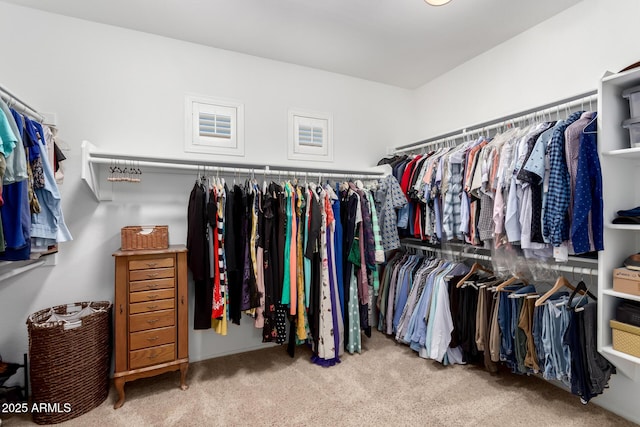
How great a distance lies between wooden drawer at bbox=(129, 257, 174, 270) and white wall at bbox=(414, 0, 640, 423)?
253cm

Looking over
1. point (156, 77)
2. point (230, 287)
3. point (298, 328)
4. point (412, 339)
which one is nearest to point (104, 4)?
point (156, 77)

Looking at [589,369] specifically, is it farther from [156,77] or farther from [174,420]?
[156,77]

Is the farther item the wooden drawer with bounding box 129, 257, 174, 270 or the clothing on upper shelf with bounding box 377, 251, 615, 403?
Result: the wooden drawer with bounding box 129, 257, 174, 270

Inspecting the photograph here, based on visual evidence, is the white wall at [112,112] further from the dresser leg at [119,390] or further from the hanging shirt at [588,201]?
the hanging shirt at [588,201]

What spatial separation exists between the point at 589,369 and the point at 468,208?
112 centimetres

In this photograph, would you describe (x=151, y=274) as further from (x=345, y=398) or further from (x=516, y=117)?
(x=516, y=117)

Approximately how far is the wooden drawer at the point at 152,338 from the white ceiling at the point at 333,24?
217cm

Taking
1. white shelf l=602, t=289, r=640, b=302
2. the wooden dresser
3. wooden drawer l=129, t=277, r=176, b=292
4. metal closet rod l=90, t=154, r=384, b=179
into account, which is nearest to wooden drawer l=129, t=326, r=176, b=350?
the wooden dresser

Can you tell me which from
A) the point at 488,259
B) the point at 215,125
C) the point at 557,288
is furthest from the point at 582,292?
the point at 215,125

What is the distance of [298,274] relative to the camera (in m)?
2.46

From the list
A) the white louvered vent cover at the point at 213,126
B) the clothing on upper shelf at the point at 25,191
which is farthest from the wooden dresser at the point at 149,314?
the white louvered vent cover at the point at 213,126

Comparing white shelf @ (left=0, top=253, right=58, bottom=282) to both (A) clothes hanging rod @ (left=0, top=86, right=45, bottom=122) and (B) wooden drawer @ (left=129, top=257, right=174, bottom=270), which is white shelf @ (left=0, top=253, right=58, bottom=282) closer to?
(B) wooden drawer @ (left=129, top=257, right=174, bottom=270)

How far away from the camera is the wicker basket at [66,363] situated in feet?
5.92

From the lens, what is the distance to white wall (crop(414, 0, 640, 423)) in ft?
6.16
